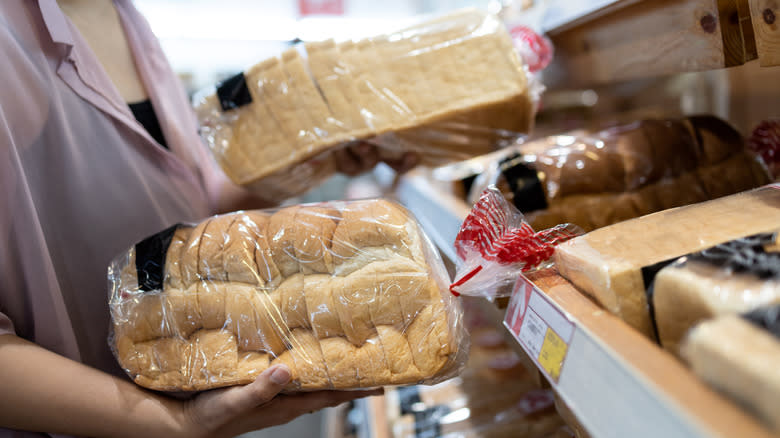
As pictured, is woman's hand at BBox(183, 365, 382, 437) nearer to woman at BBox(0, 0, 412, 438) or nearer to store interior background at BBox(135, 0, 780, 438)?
woman at BBox(0, 0, 412, 438)

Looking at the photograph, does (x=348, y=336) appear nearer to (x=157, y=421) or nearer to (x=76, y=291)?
(x=157, y=421)

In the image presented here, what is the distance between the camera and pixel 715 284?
1.65ft

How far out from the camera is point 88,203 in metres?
1.04

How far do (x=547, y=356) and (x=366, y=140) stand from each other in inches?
29.1

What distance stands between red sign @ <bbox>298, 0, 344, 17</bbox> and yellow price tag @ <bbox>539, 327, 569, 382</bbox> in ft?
6.80

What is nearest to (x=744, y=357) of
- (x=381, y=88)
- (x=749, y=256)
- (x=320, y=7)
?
(x=749, y=256)

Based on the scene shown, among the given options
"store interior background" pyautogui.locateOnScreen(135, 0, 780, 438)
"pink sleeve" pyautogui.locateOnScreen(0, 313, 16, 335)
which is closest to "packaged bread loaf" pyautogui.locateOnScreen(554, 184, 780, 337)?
"store interior background" pyautogui.locateOnScreen(135, 0, 780, 438)

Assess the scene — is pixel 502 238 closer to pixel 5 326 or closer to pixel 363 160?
pixel 363 160

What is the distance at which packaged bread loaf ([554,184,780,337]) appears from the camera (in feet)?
1.93

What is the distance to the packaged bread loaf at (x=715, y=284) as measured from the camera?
47 cm

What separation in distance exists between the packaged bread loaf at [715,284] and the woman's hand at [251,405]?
56cm

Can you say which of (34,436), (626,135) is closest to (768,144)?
(626,135)

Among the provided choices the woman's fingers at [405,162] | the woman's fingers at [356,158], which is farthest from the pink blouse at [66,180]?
the woman's fingers at [405,162]

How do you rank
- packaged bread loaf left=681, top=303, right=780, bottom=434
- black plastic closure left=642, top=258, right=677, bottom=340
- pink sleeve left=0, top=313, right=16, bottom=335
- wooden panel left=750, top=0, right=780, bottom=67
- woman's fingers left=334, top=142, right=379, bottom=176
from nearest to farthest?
1. packaged bread loaf left=681, top=303, right=780, bottom=434
2. black plastic closure left=642, top=258, right=677, bottom=340
3. wooden panel left=750, top=0, right=780, bottom=67
4. pink sleeve left=0, top=313, right=16, bottom=335
5. woman's fingers left=334, top=142, right=379, bottom=176
